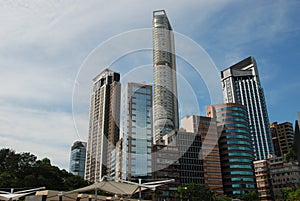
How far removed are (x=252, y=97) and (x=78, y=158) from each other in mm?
91775

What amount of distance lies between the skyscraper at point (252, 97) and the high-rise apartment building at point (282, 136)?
3.36 meters

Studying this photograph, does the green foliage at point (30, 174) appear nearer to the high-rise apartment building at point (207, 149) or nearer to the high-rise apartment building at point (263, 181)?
the high-rise apartment building at point (207, 149)

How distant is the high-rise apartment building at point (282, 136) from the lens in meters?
131

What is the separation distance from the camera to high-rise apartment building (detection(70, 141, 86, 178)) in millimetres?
154625

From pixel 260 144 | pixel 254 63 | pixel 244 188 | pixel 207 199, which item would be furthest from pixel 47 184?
pixel 254 63

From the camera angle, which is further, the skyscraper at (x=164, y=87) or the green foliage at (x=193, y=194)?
the green foliage at (x=193, y=194)

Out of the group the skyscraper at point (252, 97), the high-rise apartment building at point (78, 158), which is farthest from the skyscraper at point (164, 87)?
the high-rise apartment building at point (78, 158)

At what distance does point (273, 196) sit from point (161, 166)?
35.5 m

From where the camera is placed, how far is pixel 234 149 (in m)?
89.1

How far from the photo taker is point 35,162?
53031 millimetres

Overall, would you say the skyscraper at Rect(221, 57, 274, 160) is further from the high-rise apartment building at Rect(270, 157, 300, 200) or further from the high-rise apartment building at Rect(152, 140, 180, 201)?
the high-rise apartment building at Rect(152, 140, 180, 201)

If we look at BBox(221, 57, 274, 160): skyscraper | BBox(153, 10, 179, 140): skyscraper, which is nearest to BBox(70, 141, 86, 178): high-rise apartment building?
BBox(221, 57, 274, 160): skyscraper

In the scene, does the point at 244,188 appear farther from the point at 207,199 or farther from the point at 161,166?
the point at 207,199

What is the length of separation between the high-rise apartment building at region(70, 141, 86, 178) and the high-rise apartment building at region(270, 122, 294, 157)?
90.3 meters
